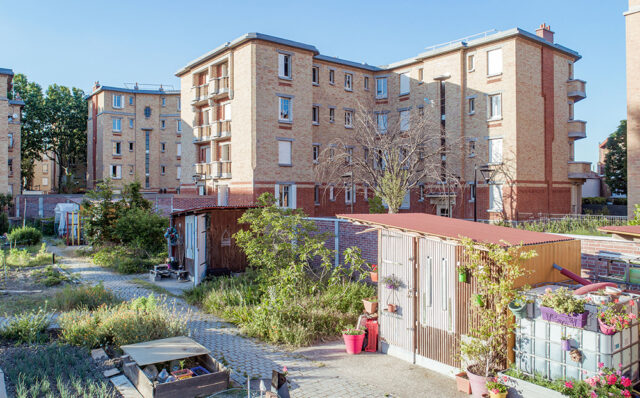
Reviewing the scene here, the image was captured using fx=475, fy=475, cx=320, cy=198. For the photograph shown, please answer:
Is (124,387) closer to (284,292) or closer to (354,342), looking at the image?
(354,342)

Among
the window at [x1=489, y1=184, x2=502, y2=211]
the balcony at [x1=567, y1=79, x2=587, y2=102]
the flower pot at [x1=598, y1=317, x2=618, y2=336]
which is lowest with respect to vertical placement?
the flower pot at [x1=598, y1=317, x2=618, y2=336]

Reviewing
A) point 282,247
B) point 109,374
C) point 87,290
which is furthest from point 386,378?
point 87,290

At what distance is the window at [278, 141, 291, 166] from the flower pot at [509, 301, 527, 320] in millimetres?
25280

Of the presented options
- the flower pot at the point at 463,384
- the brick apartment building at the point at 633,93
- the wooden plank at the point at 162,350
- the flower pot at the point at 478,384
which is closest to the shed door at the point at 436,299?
the flower pot at the point at 463,384

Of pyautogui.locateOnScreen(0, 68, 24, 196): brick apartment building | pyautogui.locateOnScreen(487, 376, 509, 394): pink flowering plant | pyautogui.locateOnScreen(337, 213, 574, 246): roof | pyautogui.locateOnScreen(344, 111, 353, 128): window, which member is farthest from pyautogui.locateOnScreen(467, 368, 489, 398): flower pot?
pyautogui.locateOnScreen(0, 68, 24, 196): brick apartment building

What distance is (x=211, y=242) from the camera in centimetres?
1759

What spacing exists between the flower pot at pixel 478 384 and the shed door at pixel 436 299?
890 mm

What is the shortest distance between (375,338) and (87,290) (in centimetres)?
876

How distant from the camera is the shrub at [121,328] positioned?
31.6 ft

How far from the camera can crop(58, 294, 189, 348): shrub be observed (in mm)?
9633

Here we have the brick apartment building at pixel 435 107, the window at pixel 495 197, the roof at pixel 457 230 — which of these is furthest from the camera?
the window at pixel 495 197

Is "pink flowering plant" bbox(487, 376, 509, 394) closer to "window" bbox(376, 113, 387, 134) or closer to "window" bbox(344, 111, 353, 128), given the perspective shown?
"window" bbox(376, 113, 387, 134)

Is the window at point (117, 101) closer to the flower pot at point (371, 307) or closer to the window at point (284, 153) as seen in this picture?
the window at point (284, 153)

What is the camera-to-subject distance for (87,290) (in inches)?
545
